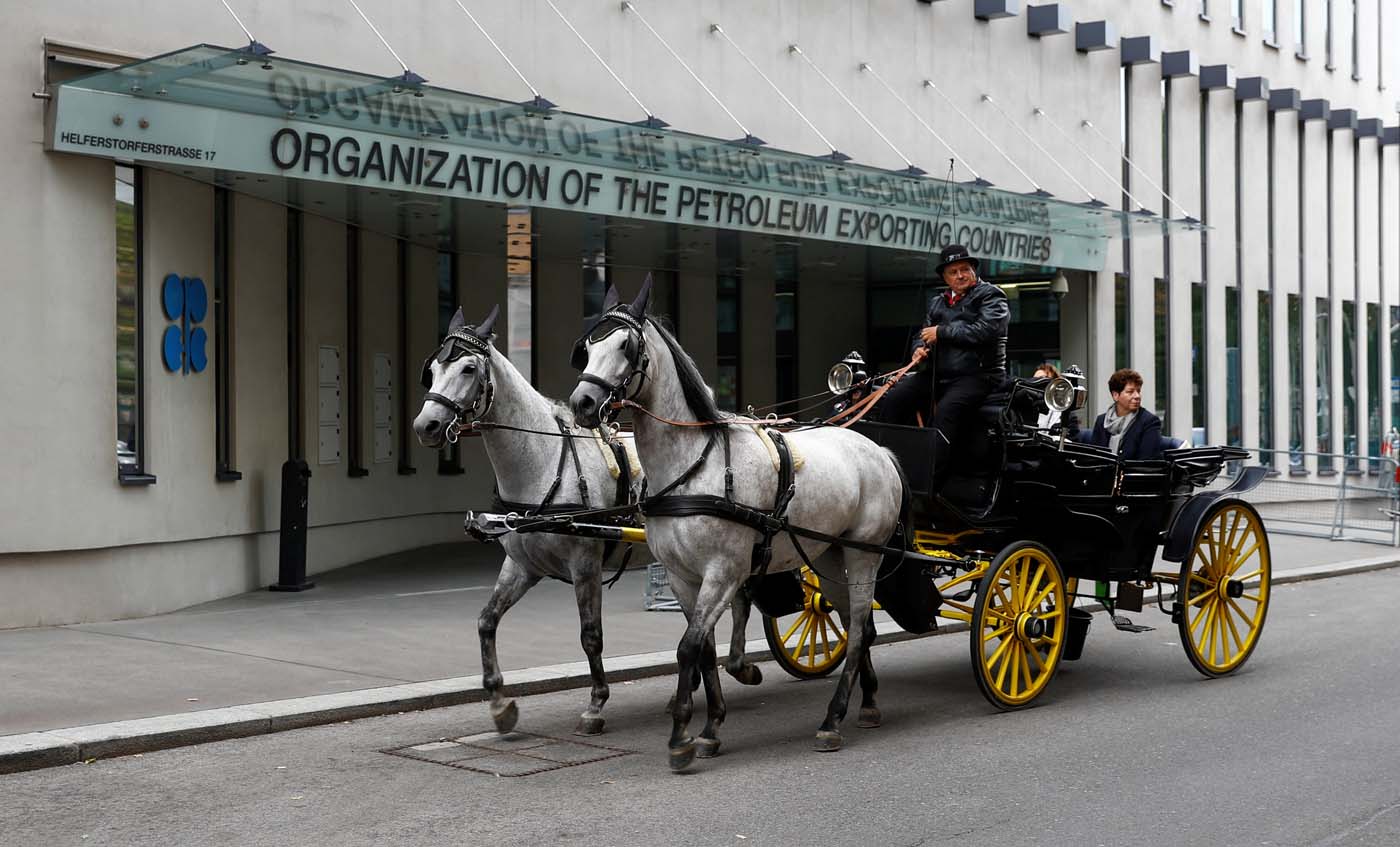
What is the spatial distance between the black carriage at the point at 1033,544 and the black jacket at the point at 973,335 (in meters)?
0.24

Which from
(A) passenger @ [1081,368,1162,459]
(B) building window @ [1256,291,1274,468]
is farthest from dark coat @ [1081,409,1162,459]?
(B) building window @ [1256,291,1274,468]

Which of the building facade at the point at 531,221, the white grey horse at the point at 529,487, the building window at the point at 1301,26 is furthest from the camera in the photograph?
the building window at the point at 1301,26

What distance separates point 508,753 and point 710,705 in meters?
1.12

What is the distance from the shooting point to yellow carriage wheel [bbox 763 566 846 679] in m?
9.92

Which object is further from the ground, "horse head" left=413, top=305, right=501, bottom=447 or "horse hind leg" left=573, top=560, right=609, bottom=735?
"horse head" left=413, top=305, right=501, bottom=447

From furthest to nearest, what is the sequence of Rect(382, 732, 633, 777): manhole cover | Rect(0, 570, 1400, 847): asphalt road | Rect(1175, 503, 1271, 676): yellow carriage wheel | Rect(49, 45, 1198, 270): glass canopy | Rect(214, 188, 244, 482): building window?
Rect(214, 188, 244, 482): building window
Rect(49, 45, 1198, 270): glass canopy
Rect(1175, 503, 1271, 676): yellow carriage wheel
Rect(382, 732, 633, 777): manhole cover
Rect(0, 570, 1400, 847): asphalt road

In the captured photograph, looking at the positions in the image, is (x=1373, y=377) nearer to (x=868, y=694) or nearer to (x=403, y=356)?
(x=403, y=356)

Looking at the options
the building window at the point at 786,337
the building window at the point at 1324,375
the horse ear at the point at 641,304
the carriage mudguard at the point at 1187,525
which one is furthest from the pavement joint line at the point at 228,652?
the building window at the point at 1324,375

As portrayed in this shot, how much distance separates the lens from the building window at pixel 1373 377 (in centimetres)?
3309

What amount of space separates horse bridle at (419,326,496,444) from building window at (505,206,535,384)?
6.57 meters

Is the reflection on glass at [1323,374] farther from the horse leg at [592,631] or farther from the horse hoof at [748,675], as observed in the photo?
the horse leg at [592,631]

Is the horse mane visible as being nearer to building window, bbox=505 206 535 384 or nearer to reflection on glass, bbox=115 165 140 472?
building window, bbox=505 206 535 384

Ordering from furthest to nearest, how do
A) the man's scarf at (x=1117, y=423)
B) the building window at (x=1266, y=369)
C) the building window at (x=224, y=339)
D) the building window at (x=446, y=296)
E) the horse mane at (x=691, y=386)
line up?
the building window at (x=1266, y=369) < the building window at (x=446, y=296) < the building window at (x=224, y=339) < the man's scarf at (x=1117, y=423) < the horse mane at (x=691, y=386)

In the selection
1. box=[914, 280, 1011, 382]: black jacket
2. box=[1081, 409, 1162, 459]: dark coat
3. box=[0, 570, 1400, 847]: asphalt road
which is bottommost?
box=[0, 570, 1400, 847]: asphalt road
